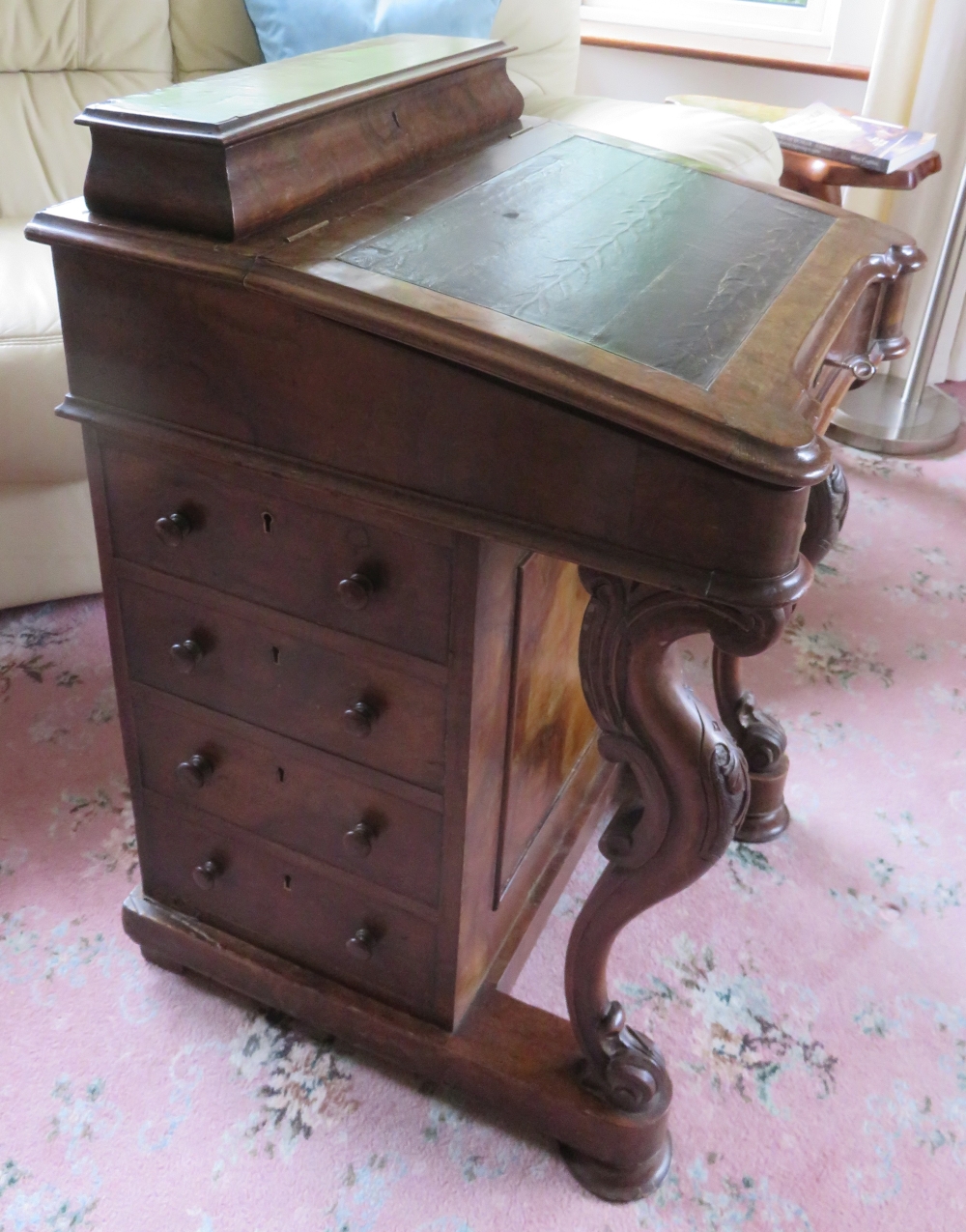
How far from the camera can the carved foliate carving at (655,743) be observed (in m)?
0.75

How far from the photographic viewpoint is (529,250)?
0.83 m

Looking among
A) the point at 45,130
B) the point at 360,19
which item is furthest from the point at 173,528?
the point at 45,130

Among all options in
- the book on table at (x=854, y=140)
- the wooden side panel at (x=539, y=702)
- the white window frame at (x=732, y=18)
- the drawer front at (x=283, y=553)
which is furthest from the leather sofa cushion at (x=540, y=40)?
the drawer front at (x=283, y=553)

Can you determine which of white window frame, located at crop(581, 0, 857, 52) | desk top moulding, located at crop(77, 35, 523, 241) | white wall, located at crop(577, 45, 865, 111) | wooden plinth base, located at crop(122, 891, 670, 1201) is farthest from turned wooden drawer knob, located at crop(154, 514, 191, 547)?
white window frame, located at crop(581, 0, 857, 52)

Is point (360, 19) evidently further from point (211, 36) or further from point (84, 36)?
point (84, 36)

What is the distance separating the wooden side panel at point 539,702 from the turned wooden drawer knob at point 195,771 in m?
0.29

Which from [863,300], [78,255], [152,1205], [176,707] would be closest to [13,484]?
[176,707]

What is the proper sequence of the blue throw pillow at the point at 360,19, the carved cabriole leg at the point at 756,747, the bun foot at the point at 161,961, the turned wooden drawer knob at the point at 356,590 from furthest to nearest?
1. the blue throw pillow at the point at 360,19
2. the carved cabriole leg at the point at 756,747
3. the bun foot at the point at 161,961
4. the turned wooden drawer knob at the point at 356,590

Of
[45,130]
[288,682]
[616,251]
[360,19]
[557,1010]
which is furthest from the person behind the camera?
[45,130]

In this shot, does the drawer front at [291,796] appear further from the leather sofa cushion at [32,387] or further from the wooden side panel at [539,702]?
the leather sofa cushion at [32,387]

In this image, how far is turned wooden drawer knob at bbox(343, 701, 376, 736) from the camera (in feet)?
3.00

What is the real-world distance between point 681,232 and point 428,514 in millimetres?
375

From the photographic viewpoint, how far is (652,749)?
0.82 meters

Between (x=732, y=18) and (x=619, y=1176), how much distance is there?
2.60 m
